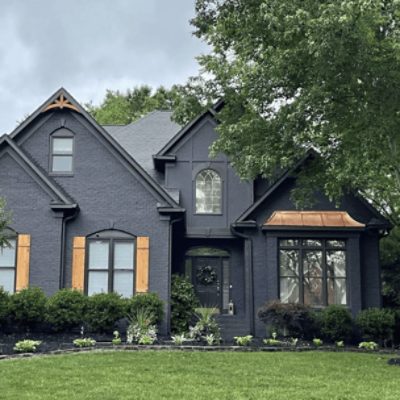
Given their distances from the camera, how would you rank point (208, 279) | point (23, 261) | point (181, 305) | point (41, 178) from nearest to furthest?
point (23, 261)
point (41, 178)
point (181, 305)
point (208, 279)

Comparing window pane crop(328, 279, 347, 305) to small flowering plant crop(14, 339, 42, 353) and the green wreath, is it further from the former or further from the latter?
small flowering plant crop(14, 339, 42, 353)

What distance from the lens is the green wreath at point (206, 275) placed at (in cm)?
2039

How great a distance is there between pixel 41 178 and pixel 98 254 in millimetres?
2715

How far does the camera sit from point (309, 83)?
1300 centimetres

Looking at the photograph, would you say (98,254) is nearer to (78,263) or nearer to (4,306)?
(78,263)

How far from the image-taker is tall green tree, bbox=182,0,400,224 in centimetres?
1154

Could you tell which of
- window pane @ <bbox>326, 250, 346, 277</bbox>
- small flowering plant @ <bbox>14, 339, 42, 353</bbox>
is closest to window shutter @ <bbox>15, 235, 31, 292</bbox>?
small flowering plant @ <bbox>14, 339, 42, 353</bbox>

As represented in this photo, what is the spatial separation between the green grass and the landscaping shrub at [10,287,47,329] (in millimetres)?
3938

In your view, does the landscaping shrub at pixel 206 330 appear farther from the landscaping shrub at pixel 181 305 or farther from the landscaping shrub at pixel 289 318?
the landscaping shrub at pixel 181 305

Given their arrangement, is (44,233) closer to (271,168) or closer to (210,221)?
(210,221)

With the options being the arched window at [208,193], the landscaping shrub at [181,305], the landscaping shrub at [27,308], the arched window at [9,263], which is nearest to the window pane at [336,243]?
the arched window at [208,193]

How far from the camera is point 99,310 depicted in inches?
639

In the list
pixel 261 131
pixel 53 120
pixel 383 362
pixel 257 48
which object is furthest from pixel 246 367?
pixel 53 120

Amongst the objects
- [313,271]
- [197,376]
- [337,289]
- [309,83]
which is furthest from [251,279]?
[197,376]
